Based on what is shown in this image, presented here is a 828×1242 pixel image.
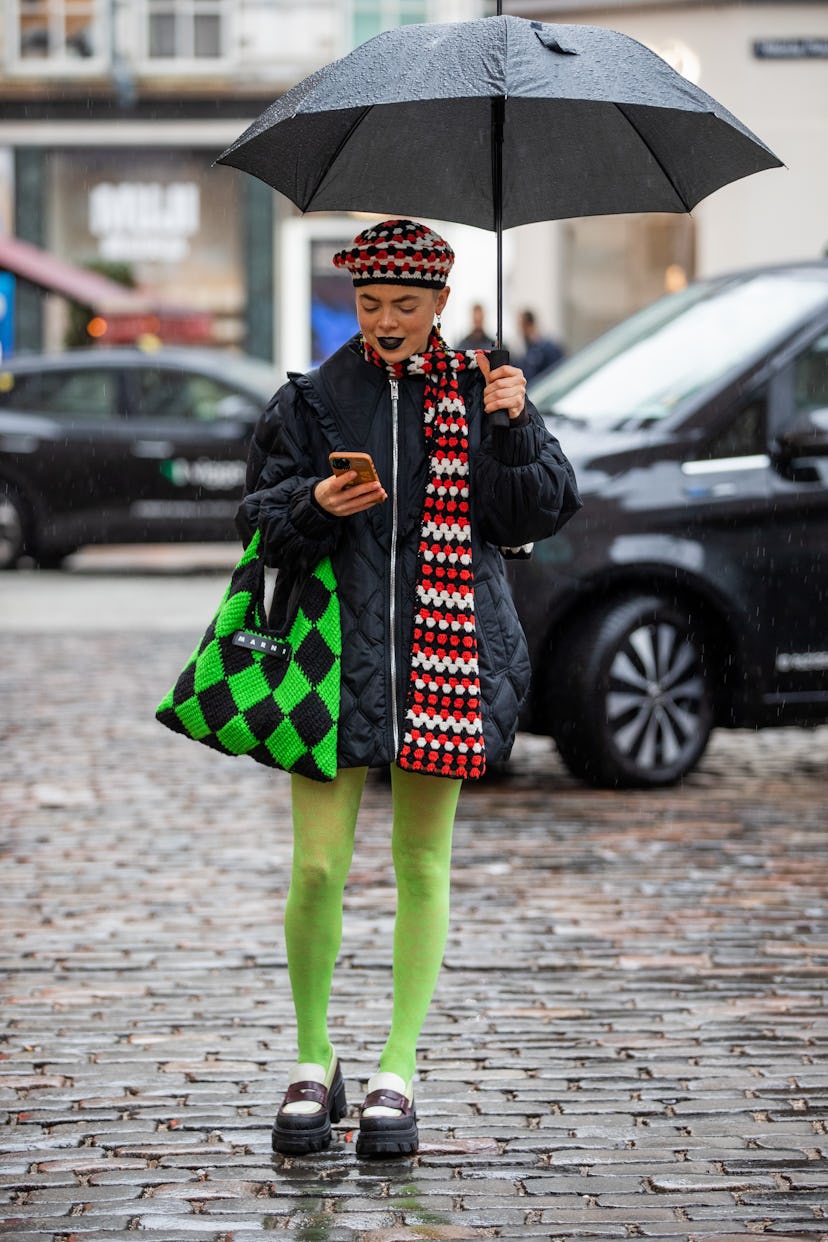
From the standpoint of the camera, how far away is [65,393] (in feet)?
58.0

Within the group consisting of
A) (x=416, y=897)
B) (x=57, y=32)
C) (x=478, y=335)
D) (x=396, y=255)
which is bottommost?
(x=416, y=897)

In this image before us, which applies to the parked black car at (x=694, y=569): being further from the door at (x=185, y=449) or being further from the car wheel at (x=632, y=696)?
the door at (x=185, y=449)

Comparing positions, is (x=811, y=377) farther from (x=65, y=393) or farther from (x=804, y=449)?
(x=65, y=393)

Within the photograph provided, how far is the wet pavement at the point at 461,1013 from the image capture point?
3.83m

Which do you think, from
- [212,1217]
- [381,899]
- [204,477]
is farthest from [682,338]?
[204,477]

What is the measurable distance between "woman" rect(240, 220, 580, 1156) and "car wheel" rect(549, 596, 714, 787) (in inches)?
139

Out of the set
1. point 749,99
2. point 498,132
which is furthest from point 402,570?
point 749,99

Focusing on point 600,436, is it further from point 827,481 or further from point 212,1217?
point 212,1217

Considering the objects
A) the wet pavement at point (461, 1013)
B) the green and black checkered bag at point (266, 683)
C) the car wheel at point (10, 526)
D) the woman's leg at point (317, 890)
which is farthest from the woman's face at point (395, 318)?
the car wheel at point (10, 526)

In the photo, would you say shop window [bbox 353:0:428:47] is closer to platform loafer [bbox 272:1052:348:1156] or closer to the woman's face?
the woman's face

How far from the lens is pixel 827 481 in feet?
25.6

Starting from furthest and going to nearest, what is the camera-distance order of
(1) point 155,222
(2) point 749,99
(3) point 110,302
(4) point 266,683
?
(1) point 155,222 → (3) point 110,302 → (2) point 749,99 → (4) point 266,683

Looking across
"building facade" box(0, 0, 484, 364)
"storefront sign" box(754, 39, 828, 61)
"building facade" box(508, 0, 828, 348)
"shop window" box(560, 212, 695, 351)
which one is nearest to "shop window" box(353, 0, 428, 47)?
"building facade" box(0, 0, 484, 364)

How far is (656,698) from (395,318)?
157 inches
